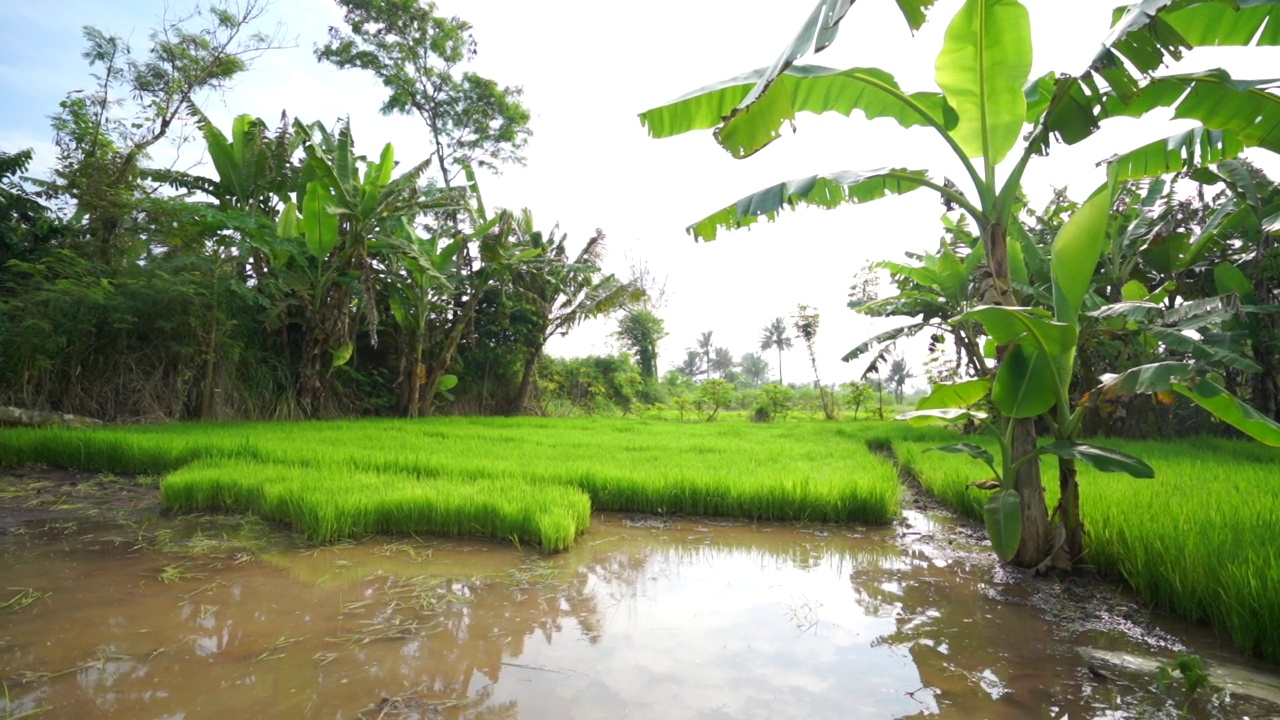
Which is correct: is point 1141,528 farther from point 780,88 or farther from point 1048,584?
point 780,88

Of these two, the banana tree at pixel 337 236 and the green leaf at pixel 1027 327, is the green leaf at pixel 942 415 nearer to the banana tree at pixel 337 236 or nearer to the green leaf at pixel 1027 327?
the green leaf at pixel 1027 327

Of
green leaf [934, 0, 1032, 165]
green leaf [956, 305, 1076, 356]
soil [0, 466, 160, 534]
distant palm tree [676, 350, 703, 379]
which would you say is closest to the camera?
green leaf [956, 305, 1076, 356]

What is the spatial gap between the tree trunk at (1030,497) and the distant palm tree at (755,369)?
58.5 m

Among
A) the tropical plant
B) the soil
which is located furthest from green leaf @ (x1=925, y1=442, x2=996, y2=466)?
the tropical plant

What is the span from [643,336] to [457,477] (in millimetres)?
17449

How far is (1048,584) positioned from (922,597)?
2.31 feet

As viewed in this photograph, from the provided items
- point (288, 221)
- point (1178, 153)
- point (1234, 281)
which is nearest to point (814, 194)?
point (1178, 153)

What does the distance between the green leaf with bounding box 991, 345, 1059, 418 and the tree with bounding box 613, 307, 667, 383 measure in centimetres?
1878

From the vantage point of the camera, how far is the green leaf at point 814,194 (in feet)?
10.8

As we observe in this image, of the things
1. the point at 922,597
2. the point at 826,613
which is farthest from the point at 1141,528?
the point at 826,613

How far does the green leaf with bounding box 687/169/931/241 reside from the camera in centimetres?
330

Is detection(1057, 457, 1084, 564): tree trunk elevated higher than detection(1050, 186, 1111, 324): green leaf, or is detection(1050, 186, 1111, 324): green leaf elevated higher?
detection(1050, 186, 1111, 324): green leaf

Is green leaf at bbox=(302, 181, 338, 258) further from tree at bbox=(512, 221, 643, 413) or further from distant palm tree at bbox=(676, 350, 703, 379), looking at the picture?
distant palm tree at bbox=(676, 350, 703, 379)

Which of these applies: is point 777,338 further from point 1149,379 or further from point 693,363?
point 1149,379
